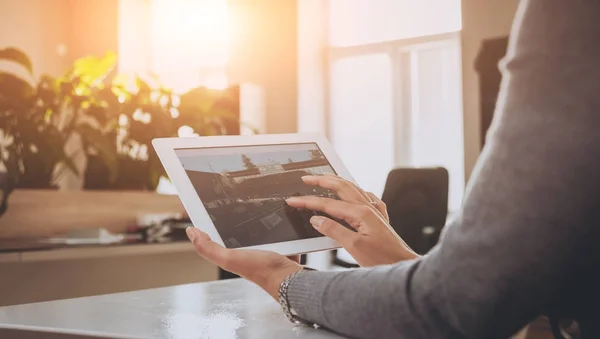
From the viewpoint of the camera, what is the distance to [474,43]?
4.27 m

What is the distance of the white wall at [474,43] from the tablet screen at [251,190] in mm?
3496

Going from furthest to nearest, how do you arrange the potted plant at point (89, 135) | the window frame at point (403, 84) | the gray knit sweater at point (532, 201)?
the window frame at point (403, 84)
the potted plant at point (89, 135)
the gray knit sweater at point (532, 201)

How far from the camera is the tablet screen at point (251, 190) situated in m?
0.77

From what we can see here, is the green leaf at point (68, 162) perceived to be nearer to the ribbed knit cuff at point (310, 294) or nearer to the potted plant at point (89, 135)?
the potted plant at point (89, 135)

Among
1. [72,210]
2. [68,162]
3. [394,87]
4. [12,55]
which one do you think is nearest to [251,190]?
[72,210]

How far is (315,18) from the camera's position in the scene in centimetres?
493

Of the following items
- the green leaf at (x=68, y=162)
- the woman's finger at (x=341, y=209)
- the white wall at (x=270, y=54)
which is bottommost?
the woman's finger at (x=341, y=209)

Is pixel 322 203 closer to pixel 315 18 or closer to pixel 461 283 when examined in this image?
pixel 461 283

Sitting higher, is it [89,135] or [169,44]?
[169,44]

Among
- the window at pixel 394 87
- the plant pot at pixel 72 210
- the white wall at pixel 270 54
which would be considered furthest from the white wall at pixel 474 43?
the plant pot at pixel 72 210

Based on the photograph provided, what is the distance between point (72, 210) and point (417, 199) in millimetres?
1102

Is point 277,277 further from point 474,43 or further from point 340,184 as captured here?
point 474,43

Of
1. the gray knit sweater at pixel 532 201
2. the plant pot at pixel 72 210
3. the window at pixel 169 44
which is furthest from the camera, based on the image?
the window at pixel 169 44

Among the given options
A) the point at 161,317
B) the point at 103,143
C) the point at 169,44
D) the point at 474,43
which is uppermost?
the point at 169,44
